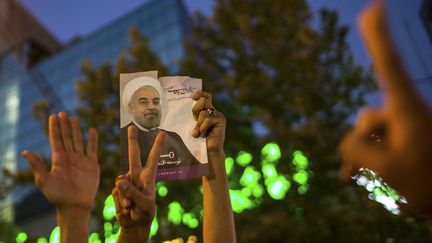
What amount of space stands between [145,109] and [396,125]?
118 centimetres

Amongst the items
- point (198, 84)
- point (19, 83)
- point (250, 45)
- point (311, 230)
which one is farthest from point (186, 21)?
point (198, 84)

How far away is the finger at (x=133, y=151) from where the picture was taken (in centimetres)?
174

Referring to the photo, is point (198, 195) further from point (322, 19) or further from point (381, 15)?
point (381, 15)

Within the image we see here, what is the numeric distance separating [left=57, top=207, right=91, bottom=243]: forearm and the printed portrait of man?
13.3 inches

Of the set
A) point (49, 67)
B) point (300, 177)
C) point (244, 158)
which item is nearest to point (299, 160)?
point (300, 177)

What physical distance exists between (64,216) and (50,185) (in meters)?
0.15

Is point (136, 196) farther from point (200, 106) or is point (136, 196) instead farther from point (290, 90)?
point (290, 90)

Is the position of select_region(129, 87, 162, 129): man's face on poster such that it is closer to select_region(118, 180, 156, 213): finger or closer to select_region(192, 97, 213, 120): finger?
select_region(192, 97, 213, 120): finger

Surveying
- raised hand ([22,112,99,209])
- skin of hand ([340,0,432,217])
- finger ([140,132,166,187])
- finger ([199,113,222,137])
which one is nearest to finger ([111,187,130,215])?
finger ([140,132,166,187])

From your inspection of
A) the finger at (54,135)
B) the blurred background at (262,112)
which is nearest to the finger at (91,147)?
the finger at (54,135)

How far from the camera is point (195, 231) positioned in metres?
8.99

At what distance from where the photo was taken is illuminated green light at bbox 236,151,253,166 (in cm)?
925

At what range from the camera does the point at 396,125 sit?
3.24 feet

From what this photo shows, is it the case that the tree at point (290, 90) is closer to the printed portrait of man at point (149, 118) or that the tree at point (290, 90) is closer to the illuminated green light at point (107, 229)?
the illuminated green light at point (107, 229)
